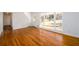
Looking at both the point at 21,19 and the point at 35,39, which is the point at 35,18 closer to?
the point at 21,19

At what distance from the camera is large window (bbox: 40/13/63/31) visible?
2.13 meters

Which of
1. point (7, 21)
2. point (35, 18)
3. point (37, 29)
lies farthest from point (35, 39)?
point (7, 21)

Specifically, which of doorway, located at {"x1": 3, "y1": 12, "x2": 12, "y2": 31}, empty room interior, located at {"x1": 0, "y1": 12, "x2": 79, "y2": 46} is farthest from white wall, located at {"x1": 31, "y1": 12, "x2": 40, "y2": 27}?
doorway, located at {"x1": 3, "y1": 12, "x2": 12, "y2": 31}

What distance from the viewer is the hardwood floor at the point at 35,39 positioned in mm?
2102

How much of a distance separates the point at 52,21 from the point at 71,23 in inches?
12.3

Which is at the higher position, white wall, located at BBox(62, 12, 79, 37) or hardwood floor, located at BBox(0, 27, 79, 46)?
white wall, located at BBox(62, 12, 79, 37)

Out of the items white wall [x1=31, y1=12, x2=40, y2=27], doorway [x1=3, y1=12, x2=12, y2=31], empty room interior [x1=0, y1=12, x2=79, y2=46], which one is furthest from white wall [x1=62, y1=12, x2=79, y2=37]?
doorway [x1=3, y1=12, x2=12, y2=31]

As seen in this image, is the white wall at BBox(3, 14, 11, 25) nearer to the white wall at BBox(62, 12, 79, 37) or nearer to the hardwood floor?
the hardwood floor

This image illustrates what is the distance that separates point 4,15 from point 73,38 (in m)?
1.18

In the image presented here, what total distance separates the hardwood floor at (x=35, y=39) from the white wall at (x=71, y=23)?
0.10 meters

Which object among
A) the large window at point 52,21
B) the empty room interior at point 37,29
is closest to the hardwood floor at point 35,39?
the empty room interior at point 37,29

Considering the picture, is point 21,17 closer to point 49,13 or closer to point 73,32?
point 49,13
